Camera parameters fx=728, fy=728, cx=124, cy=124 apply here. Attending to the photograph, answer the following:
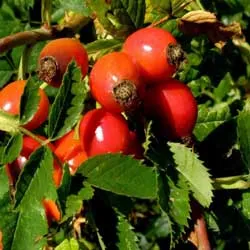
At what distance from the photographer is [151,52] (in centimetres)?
174

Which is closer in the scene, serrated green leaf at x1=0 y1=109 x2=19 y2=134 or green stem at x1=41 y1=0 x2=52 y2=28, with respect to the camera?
serrated green leaf at x1=0 y1=109 x2=19 y2=134

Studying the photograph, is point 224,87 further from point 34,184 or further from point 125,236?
point 34,184

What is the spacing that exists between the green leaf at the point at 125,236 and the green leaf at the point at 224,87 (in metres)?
0.93

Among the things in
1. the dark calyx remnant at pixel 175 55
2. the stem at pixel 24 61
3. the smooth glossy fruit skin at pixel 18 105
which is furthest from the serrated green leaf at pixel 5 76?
the dark calyx remnant at pixel 175 55

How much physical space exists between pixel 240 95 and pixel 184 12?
74 centimetres

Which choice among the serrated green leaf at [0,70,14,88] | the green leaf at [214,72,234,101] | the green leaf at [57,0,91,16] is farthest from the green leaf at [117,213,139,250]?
the green leaf at [214,72,234,101]

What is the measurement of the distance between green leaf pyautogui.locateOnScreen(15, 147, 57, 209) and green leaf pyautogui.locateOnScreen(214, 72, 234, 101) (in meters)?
1.09

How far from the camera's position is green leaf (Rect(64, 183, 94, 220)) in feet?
5.41

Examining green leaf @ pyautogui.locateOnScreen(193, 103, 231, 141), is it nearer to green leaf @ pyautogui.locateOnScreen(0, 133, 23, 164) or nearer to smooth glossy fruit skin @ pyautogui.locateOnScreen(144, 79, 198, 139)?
smooth glossy fruit skin @ pyautogui.locateOnScreen(144, 79, 198, 139)

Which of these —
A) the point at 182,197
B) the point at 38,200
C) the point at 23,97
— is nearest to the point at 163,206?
the point at 182,197

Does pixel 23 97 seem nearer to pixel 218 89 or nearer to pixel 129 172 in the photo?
pixel 129 172

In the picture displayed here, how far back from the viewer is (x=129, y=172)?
5.56 ft

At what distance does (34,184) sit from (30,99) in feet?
0.67

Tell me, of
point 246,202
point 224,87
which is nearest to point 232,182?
point 246,202
